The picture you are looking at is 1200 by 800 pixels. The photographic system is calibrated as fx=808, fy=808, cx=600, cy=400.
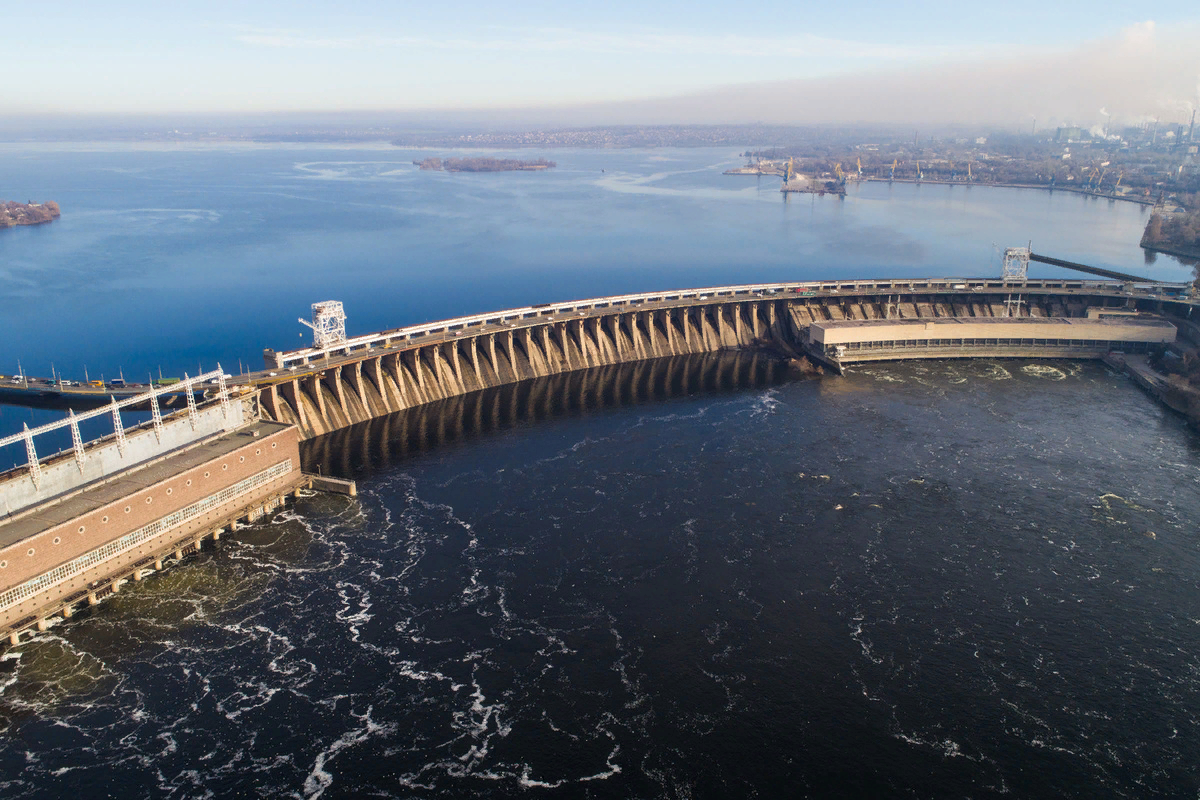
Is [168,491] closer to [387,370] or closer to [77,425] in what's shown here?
[77,425]

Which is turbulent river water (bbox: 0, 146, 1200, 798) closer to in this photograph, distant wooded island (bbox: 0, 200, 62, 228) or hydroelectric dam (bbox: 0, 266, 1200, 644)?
hydroelectric dam (bbox: 0, 266, 1200, 644)

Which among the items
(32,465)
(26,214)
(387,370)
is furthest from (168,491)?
(26,214)

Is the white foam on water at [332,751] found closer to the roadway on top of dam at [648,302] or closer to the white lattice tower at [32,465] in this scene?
the white lattice tower at [32,465]

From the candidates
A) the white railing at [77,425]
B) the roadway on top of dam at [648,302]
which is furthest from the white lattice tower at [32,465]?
the roadway on top of dam at [648,302]

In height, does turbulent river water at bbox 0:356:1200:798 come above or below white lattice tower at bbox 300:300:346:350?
below

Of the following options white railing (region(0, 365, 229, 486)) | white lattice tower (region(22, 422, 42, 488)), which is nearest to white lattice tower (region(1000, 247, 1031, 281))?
white railing (region(0, 365, 229, 486))
